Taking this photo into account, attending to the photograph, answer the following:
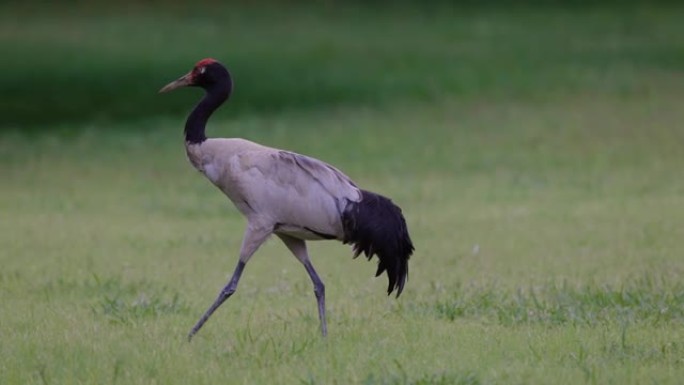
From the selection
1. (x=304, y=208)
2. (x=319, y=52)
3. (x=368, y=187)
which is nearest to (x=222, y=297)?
(x=304, y=208)

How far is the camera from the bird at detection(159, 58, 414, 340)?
8.70m

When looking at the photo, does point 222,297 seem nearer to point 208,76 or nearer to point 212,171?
point 212,171

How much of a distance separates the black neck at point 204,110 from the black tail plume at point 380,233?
1183mm

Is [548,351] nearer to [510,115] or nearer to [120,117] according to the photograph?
[510,115]

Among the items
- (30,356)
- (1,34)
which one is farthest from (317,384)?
(1,34)

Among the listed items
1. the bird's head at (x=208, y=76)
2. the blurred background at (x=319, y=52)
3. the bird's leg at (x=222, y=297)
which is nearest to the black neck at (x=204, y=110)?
the bird's head at (x=208, y=76)

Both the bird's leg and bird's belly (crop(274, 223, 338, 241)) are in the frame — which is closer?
the bird's leg

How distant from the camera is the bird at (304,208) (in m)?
8.70

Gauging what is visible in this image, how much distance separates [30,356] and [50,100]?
1802 cm

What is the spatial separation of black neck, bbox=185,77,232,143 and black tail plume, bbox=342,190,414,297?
1.18m

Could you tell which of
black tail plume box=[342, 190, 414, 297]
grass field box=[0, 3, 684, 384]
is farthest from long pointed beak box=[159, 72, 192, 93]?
grass field box=[0, 3, 684, 384]

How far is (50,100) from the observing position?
25.3 m

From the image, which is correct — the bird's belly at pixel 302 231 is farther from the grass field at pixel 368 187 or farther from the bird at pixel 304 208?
the grass field at pixel 368 187

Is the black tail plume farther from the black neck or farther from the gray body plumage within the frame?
the black neck
